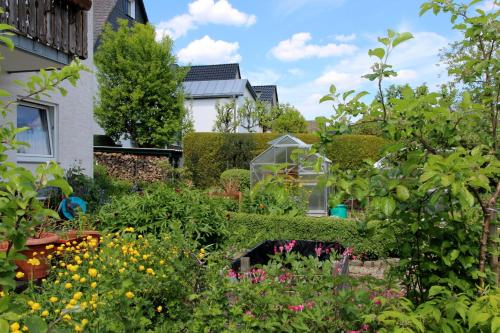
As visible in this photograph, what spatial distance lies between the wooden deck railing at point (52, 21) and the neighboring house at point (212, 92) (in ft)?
77.1

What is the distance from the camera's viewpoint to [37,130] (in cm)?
761

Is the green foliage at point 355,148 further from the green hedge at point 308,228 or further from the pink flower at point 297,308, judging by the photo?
the pink flower at point 297,308

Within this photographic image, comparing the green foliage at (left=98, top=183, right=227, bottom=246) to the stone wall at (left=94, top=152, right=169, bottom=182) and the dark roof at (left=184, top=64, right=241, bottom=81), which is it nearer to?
the stone wall at (left=94, top=152, right=169, bottom=182)

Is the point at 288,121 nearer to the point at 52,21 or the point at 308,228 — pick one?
the point at 308,228

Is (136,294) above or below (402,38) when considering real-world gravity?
below

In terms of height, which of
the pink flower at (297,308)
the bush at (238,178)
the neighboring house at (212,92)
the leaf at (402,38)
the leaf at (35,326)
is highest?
the neighboring house at (212,92)

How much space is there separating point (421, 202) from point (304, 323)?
0.88 metres

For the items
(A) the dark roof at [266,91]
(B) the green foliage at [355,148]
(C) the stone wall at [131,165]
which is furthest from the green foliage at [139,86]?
(A) the dark roof at [266,91]

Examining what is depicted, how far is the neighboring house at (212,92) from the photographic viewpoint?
3177 centimetres

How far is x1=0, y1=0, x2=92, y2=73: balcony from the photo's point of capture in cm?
536

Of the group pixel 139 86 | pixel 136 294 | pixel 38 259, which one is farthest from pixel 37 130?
pixel 139 86

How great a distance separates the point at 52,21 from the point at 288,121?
23928 millimetres

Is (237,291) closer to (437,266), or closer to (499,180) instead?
(437,266)

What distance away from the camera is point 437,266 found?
6.55ft
